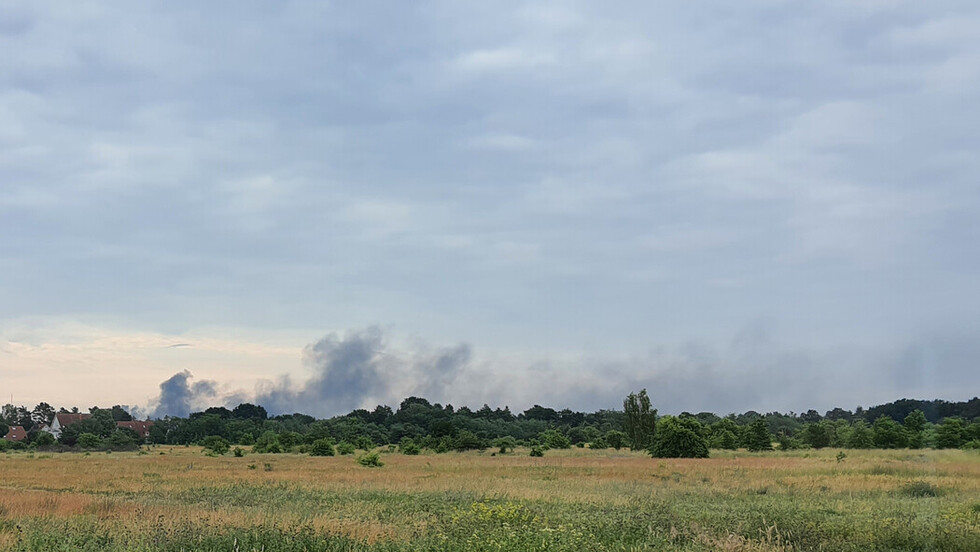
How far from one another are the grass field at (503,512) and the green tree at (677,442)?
23.2 metres

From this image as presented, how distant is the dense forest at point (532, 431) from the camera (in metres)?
73.6

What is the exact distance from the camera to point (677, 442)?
209 ft

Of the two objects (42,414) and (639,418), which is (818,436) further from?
(42,414)

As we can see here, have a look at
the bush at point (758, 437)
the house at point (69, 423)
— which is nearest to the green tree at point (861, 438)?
the bush at point (758, 437)

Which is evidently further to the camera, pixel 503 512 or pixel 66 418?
pixel 66 418

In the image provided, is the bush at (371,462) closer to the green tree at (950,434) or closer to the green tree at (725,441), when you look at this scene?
the green tree at (725,441)

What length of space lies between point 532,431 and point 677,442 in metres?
75.6

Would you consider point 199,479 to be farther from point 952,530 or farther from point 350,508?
point 952,530

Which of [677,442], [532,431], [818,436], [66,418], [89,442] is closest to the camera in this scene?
[677,442]

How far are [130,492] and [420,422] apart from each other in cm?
11407

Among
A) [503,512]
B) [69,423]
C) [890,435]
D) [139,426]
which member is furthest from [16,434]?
[503,512]

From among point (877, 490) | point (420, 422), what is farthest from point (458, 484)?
point (420, 422)

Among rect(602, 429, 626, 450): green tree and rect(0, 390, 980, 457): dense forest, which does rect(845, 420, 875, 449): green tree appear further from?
rect(602, 429, 626, 450): green tree

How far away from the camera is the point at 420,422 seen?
14225 centimetres
